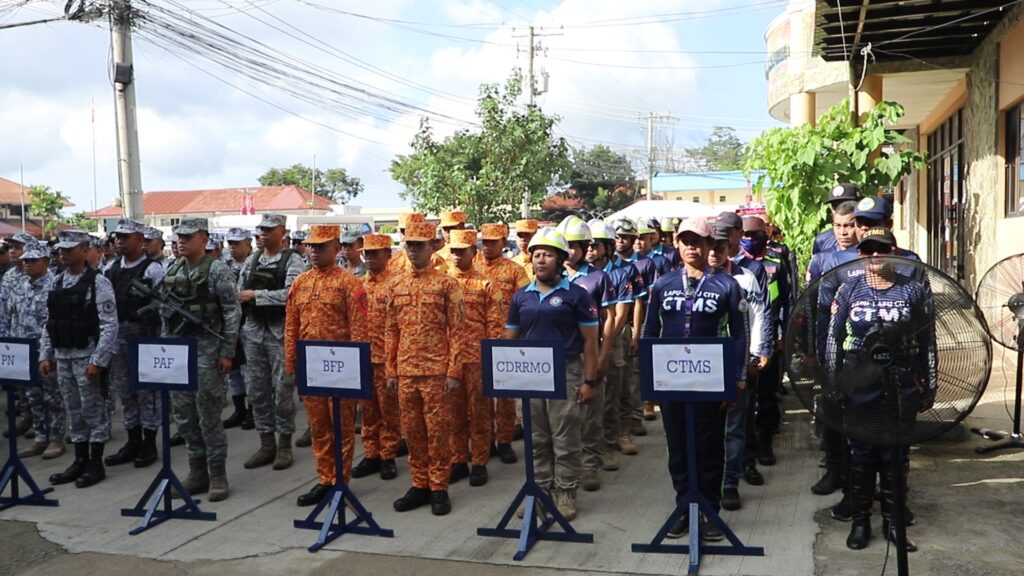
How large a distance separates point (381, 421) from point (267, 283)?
1672mm

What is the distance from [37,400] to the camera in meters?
8.16

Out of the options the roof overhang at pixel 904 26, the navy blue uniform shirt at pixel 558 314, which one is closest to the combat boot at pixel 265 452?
the navy blue uniform shirt at pixel 558 314

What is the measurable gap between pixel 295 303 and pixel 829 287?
4.32 m

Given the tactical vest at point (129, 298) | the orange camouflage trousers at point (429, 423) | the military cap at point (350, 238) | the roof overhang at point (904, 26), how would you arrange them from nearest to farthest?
the orange camouflage trousers at point (429, 423)
the tactical vest at point (129, 298)
the roof overhang at point (904, 26)
the military cap at point (350, 238)

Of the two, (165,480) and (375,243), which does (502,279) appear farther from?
(165,480)

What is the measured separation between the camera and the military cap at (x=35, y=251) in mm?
7750

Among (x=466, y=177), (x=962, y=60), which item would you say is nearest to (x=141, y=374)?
(x=962, y=60)

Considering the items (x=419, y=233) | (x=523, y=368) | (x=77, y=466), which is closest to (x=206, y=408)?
(x=77, y=466)

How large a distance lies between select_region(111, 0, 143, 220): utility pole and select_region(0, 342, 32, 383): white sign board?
25.1ft

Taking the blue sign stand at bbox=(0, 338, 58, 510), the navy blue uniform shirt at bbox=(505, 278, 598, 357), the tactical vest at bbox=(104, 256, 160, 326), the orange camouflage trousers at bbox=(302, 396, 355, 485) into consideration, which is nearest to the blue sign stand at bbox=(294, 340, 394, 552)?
the orange camouflage trousers at bbox=(302, 396, 355, 485)

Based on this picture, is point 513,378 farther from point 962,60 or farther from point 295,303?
point 962,60

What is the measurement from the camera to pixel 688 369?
15.5 ft

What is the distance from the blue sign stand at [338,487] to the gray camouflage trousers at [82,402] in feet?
7.92

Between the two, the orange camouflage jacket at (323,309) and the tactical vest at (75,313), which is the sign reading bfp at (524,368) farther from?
the tactical vest at (75,313)
